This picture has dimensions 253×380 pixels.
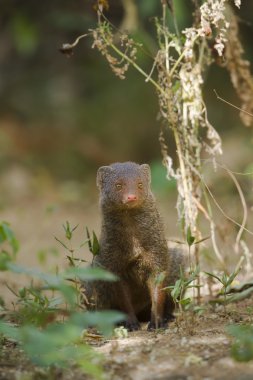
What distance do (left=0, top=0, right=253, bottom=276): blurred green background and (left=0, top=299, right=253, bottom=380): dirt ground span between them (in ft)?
15.7

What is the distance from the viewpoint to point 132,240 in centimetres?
368

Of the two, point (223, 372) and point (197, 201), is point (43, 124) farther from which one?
point (223, 372)

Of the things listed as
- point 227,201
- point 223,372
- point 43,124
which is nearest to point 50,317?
point 223,372

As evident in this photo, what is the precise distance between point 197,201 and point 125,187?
542 mm

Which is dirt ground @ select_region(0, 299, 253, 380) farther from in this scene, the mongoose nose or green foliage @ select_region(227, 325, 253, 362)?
the mongoose nose

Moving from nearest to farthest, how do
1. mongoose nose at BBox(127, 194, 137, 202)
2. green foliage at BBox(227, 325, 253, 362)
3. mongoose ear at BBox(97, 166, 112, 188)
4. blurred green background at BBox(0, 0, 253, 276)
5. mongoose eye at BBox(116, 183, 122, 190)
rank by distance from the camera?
green foliage at BBox(227, 325, 253, 362)
mongoose nose at BBox(127, 194, 137, 202)
mongoose eye at BBox(116, 183, 122, 190)
mongoose ear at BBox(97, 166, 112, 188)
blurred green background at BBox(0, 0, 253, 276)

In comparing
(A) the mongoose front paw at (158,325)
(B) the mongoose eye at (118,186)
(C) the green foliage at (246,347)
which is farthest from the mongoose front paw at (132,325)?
(C) the green foliage at (246,347)

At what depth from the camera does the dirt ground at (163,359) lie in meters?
2.52

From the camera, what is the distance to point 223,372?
249 cm

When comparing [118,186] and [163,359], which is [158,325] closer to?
[118,186]

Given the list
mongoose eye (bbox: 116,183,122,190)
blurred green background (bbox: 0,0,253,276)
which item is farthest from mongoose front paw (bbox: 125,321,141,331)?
blurred green background (bbox: 0,0,253,276)

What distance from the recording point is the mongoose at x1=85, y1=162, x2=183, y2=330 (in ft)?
11.9

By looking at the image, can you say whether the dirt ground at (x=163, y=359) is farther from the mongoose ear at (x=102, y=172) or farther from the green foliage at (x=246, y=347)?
the mongoose ear at (x=102, y=172)

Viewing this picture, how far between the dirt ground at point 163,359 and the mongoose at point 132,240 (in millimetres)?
426
